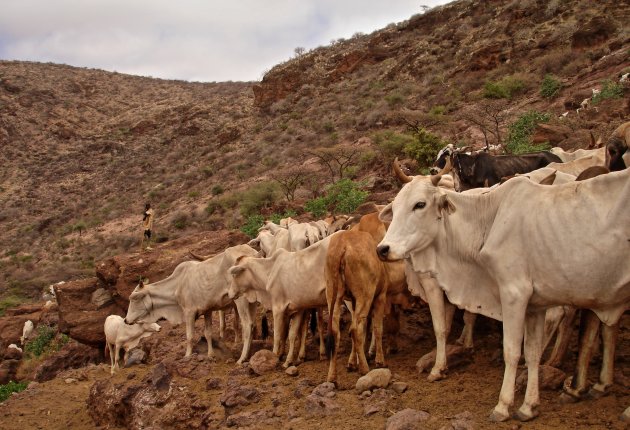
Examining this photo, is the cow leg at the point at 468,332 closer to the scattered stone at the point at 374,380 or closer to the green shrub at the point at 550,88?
the scattered stone at the point at 374,380

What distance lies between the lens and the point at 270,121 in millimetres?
47750

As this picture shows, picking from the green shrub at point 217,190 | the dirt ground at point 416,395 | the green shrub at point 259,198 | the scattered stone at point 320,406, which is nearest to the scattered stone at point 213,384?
the dirt ground at point 416,395

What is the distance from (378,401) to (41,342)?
15.4 m

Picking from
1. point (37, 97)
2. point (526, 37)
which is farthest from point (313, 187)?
point (37, 97)

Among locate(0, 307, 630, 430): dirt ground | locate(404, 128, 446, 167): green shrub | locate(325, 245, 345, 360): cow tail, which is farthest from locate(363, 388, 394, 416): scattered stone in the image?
locate(404, 128, 446, 167): green shrub

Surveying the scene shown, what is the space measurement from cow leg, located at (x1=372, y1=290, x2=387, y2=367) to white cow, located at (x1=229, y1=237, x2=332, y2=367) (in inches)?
34.2

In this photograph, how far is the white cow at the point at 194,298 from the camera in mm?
10031

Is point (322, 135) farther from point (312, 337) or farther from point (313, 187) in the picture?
point (312, 337)

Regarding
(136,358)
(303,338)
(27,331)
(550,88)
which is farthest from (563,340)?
(550,88)

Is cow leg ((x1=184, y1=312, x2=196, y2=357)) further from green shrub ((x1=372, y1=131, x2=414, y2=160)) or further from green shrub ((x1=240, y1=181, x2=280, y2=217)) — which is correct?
green shrub ((x1=372, y1=131, x2=414, y2=160))

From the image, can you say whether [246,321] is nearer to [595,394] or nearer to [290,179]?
[595,394]

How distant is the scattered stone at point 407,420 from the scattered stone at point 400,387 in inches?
29.2

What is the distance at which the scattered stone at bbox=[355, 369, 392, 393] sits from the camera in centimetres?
616

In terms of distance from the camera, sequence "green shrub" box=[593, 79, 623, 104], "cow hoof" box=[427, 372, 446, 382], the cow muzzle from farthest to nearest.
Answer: "green shrub" box=[593, 79, 623, 104], "cow hoof" box=[427, 372, 446, 382], the cow muzzle
